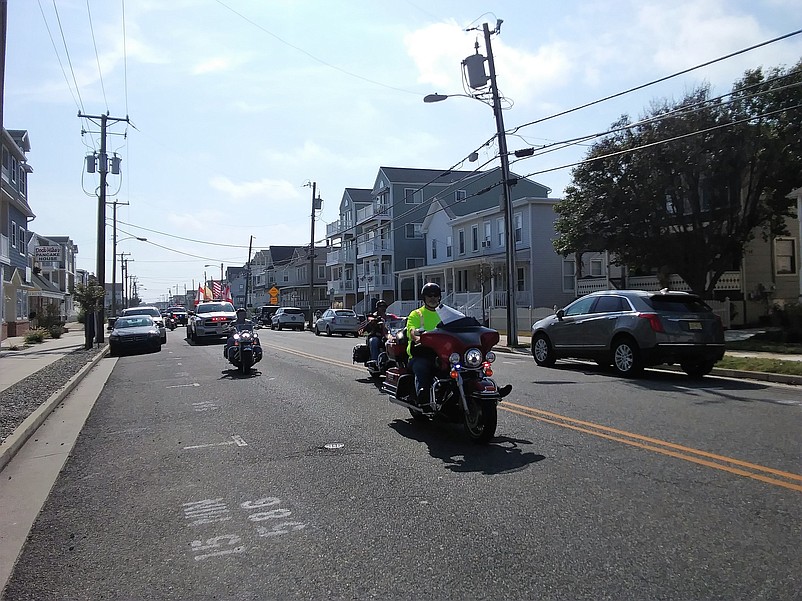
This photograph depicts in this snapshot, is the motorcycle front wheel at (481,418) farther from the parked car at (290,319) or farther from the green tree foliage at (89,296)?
the parked car at (290,319)

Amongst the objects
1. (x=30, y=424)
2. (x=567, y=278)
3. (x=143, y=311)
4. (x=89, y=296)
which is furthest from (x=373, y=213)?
(x=30, y=424)

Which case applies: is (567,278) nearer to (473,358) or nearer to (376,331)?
(376,331)

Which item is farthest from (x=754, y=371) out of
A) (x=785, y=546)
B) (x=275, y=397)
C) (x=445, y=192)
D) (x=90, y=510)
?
(x=445, y=192)

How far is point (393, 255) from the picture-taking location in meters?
57.2

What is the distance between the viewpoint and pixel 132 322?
26.8m

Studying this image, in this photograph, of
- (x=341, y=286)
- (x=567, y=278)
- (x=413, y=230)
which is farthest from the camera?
(x=341, y=286)

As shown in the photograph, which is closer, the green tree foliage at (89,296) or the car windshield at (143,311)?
the green tree foliage at (89,296)

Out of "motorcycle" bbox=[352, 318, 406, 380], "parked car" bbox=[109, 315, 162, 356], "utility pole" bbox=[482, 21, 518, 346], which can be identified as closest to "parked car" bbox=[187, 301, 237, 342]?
"parked car" bbox=[109, 315, 162, 356]

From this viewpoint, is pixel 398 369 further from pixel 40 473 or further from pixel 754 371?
pixel 754 371

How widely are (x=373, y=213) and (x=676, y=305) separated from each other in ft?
157

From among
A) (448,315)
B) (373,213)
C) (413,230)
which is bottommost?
(448,315)

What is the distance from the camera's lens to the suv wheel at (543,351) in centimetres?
1689

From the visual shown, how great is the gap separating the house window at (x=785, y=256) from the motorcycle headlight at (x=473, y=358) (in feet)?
80.0

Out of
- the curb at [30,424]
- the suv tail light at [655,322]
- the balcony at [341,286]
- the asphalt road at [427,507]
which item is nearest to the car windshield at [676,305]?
the suv tail light at [655,322]
